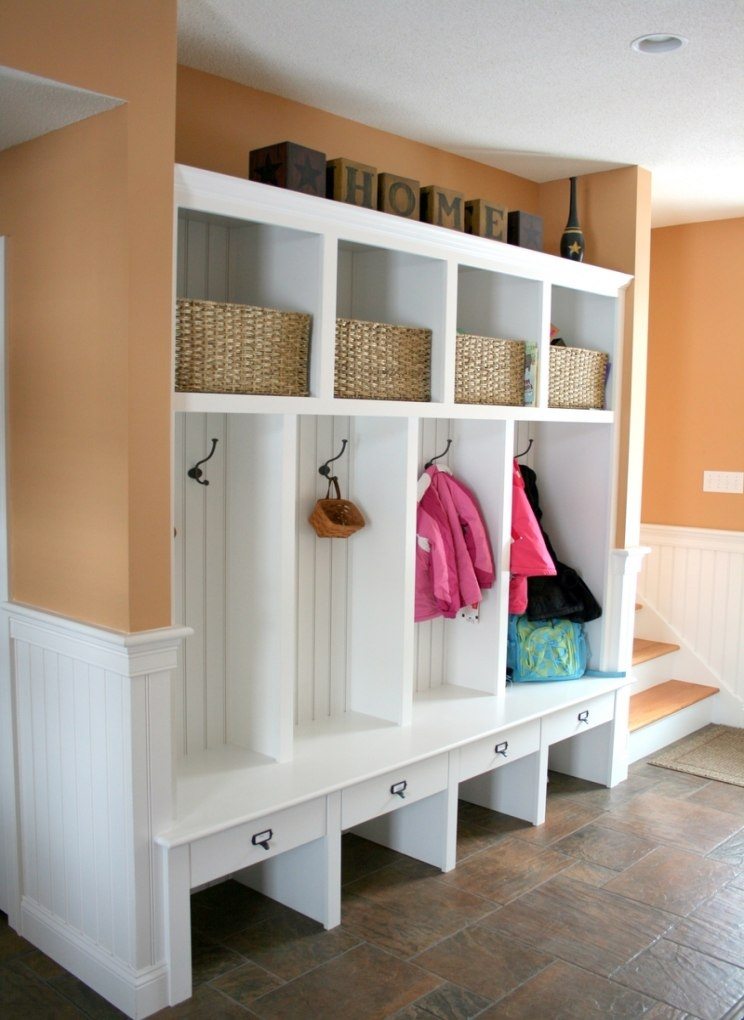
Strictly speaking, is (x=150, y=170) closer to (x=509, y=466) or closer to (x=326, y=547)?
(x=326, y=547)

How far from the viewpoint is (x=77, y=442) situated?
242cm

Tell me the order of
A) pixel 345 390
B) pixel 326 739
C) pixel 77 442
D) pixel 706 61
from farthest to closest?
pixel 326 739 → pixel 345 390 → pixel 706 61 → pixel 77 442

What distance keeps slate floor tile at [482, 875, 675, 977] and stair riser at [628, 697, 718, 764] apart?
121 cm

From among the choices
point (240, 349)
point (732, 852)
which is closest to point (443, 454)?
point (240, 349)

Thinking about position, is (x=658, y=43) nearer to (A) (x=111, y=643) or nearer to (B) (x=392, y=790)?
(A) (x=111, y=643)

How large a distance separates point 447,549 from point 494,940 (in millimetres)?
1321

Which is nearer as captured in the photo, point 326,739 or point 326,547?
point 326,739

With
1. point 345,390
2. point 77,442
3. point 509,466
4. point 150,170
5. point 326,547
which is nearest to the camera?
point 150,170

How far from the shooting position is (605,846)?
3416 millimetres

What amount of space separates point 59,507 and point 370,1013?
4.96ft

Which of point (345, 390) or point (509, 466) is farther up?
point (345, 390)

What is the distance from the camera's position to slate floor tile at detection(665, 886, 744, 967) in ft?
9.04

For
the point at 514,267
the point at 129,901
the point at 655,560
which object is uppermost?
the point at 514,267

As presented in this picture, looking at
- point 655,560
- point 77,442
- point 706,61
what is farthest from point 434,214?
point 655,560
